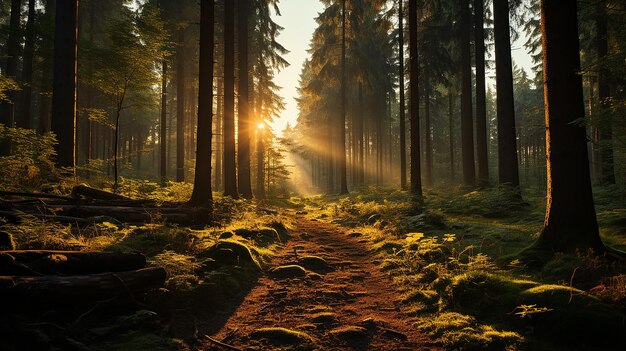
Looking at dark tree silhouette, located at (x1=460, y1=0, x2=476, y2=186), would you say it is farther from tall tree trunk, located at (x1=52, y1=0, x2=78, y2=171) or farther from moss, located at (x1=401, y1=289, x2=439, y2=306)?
tall tree trunk, located at (x1=52, y1=0, x2=78, y2=171)

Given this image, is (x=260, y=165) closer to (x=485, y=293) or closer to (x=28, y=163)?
(x=28, y=163)

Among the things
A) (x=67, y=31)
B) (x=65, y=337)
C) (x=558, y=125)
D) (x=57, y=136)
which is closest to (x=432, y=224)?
(x=558, y=125)

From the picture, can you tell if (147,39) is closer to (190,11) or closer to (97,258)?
(190,11)

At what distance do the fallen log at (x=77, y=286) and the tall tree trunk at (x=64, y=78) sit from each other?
9976mm

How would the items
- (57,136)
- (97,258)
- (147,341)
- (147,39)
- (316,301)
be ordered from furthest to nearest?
(147,39), (57,136), (316,301), (97,258), (147,341)

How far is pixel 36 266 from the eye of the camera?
148 inches

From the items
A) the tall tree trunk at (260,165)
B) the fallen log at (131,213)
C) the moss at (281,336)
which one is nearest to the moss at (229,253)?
the fallen log at (131,213)

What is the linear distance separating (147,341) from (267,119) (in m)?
26.8

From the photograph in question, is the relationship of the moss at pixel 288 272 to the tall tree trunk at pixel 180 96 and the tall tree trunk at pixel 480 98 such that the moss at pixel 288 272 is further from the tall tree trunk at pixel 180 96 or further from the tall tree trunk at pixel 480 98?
the tall tree trunk at pixel 180 96

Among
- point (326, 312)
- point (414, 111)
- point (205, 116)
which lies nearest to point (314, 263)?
point (326, 312)

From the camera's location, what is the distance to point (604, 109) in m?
6.18

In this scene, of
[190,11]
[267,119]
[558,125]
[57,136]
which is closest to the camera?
[558,125]

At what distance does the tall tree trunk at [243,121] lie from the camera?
59.7ft

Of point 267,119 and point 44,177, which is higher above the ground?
point 267,119
